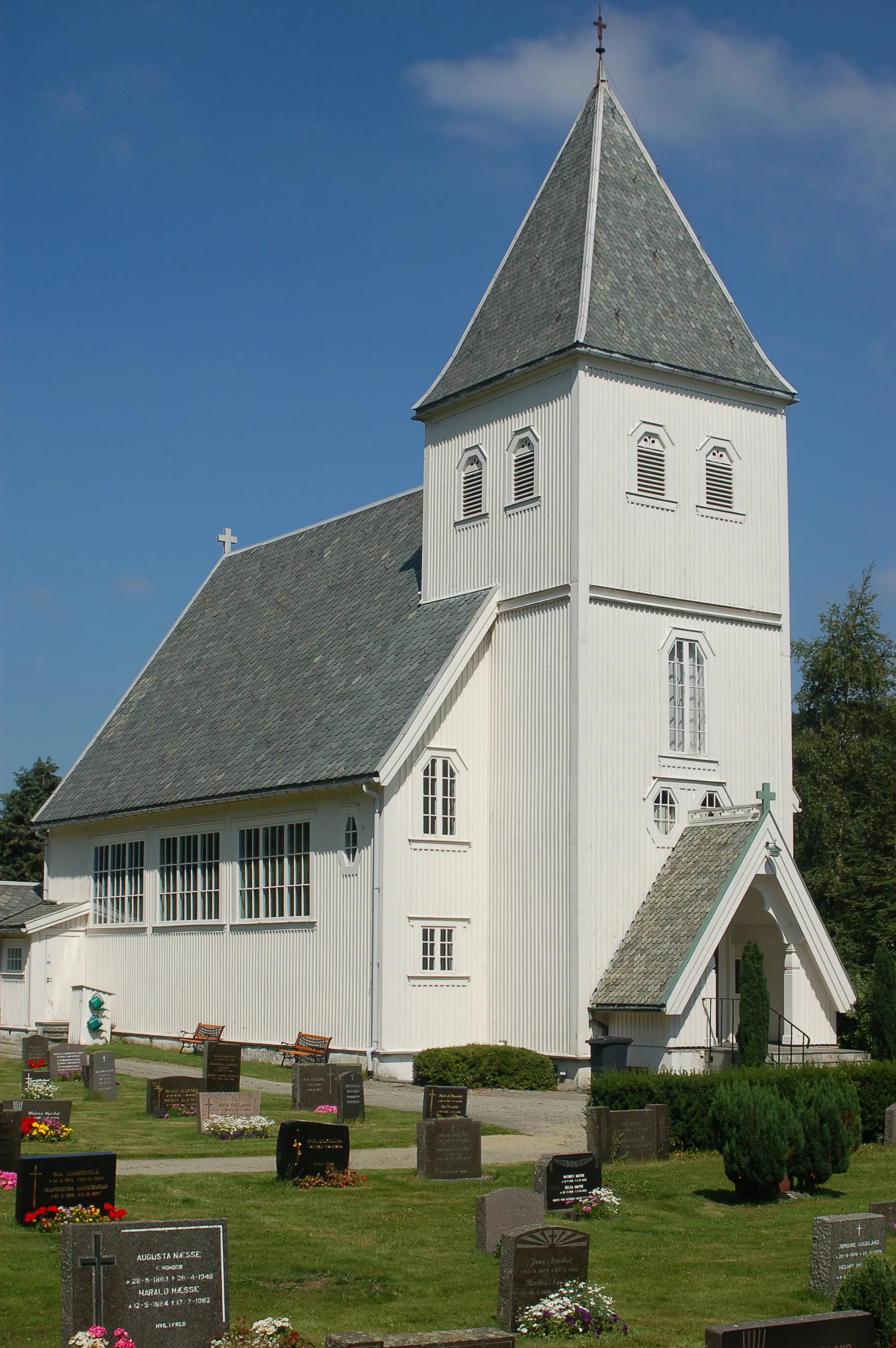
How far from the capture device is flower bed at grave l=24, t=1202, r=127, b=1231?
14406 mm

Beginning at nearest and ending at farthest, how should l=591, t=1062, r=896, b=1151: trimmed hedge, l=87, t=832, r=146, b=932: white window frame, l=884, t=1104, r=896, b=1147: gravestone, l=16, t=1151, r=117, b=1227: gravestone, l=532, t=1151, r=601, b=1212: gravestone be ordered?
l=16, t=1151, r=117, b=1227: gravestone → l=532, t=1151, r=601, b=1212: gravestone → l=591, t=1062, r=896, b=1151: trimmed hedge → l=884, t=1104, r=896, b=1147: gravestone → l=87, t=832, r=146, b=932: white window frame

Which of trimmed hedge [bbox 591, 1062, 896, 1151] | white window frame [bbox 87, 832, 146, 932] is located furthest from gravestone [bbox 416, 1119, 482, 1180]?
white window frame [bbox 87, 832, 146, 932]

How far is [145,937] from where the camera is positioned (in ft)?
129

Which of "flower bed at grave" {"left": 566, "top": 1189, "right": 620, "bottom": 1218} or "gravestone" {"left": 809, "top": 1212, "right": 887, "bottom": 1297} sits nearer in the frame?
"gravestone" {"left": 809, "top": 1212, "right": 887, "bottom": 1297}

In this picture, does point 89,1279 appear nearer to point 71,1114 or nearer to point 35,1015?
point 71,1114

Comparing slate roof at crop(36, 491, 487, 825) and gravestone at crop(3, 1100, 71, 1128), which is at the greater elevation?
slate roof at crop(36, 491, 487, 825)

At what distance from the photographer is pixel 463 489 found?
33938 millimetres

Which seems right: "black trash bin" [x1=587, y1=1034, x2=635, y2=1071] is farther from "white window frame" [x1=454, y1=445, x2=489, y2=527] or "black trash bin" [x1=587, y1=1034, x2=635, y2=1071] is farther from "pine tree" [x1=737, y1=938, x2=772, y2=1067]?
"white window frame" [x1=454, y1=445, x2=489, y2=527]

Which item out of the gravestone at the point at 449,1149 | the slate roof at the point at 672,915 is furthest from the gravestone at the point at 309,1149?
the slate roof at the point at 672,915

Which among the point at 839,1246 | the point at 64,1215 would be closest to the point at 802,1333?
the point at 839,1246

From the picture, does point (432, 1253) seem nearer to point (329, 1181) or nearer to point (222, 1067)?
point (329, 1181)

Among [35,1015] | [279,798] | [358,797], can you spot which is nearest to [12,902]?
[35,1015]

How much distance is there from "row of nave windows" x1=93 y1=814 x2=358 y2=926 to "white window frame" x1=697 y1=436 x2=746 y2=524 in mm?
9360

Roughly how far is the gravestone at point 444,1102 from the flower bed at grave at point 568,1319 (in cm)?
967
